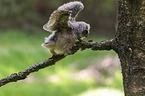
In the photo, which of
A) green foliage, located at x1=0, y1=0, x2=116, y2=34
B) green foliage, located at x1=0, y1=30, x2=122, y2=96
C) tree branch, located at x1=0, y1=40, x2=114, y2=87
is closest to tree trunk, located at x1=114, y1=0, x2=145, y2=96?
tree branch, located at x1=0, y1=40, x2=114, y2=87

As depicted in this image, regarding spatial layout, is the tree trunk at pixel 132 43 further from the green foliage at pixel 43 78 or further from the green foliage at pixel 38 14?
the green foliage at pixel 38 14

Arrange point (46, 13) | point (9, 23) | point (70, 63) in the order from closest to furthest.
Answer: point (70, 63), point (9, 23), point (46, 13)

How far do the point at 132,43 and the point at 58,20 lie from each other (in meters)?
0.11

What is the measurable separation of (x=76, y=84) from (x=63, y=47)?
1.93 meters

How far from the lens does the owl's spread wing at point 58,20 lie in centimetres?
27

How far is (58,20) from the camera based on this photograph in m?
0.28

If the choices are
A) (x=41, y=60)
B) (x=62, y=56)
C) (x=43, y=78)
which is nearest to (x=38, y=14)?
(x=41, y=60)

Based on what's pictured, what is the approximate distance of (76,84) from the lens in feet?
7.22

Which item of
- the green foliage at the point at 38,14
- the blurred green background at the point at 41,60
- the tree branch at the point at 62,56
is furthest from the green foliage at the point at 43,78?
the tree branch at the point at 62,56

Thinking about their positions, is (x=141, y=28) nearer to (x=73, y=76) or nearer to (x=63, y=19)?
(x=63, y=19)

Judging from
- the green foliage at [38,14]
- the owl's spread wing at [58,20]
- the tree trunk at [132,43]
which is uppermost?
the green foliage at [38,14]

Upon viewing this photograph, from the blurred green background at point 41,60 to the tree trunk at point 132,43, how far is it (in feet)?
1.25

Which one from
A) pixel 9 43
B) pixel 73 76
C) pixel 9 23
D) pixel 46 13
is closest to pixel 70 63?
pixel 73 76

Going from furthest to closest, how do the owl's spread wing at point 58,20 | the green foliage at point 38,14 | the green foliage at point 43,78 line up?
the green foliage at point 38,14
the green foliage at point 43,78
the owl's spread wing at point 58,20
